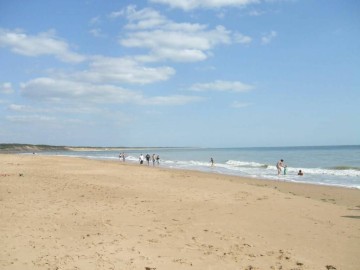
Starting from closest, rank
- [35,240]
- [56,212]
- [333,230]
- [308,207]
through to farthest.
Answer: [35,240], [333,230], [56,212], [308,207]

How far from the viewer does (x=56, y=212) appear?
9555 mm

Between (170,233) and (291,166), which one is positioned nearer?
(170,233)

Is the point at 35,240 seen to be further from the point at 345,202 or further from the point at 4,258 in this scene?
the point at 345,202

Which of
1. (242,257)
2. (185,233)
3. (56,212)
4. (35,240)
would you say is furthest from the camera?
(56,212)

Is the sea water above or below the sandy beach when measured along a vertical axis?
below

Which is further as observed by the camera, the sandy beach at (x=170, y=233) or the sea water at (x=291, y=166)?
the sea water at (x=291, y=166)

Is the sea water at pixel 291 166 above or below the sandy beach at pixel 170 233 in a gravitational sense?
below

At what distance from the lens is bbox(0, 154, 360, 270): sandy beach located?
20.1 feet

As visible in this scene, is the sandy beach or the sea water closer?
the sandy beach

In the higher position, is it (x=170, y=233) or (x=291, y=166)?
(x=170, y=233)

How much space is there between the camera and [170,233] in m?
7.83

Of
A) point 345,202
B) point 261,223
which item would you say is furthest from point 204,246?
point 345,202

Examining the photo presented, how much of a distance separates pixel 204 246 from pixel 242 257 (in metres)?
0.85

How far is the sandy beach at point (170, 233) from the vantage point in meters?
6.12
